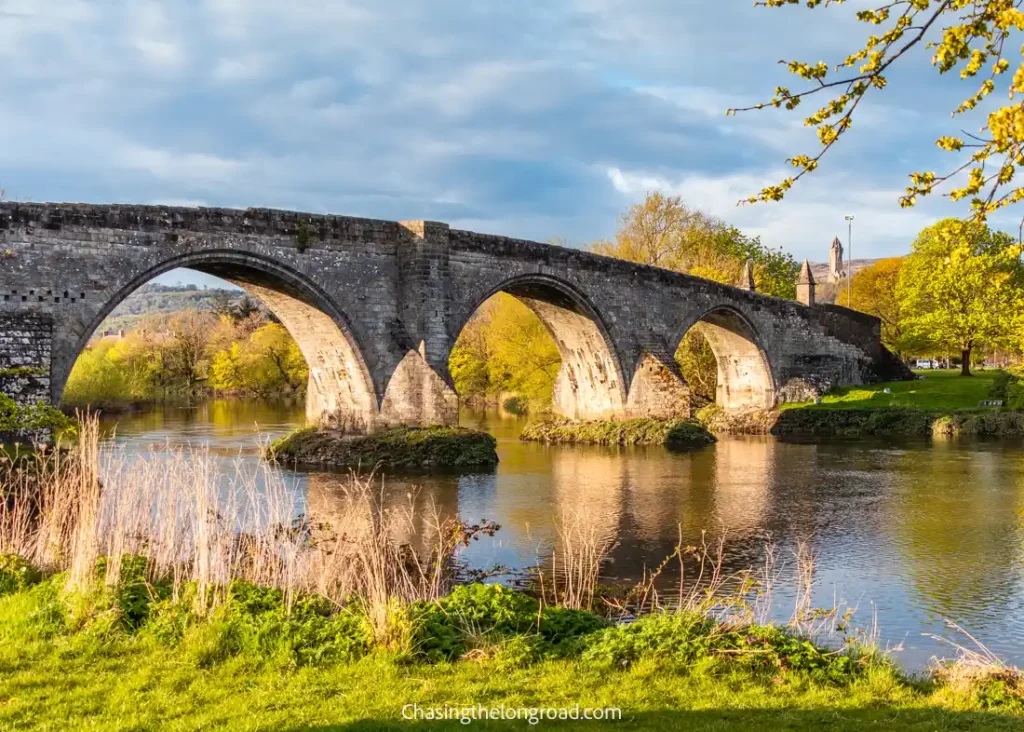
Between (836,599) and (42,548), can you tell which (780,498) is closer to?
(836,599)

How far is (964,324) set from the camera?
35.9m

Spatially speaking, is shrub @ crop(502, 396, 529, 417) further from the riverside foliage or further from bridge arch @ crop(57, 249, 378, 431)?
bridge arch @ crop(57, 249, 378, 431)

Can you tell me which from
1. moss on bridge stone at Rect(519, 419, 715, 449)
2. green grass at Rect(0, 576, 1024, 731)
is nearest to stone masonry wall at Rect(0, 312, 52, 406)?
green grass at Rect(0, 576, 1024, 731)

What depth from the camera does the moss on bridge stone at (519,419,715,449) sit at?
27.7 m

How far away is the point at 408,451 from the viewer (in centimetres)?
2144

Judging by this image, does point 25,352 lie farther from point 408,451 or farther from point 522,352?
point 522,352

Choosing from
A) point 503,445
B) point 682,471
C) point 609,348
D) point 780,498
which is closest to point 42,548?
point 780,498

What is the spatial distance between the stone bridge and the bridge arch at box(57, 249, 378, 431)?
4 centimetres

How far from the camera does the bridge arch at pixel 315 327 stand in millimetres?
20469

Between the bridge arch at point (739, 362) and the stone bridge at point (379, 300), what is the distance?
0.08 m

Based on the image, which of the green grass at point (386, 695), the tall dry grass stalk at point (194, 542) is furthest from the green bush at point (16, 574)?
the green grass at point (386, 695)

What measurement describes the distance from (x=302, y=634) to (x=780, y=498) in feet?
40.7

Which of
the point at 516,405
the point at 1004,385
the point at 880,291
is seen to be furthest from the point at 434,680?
the point at 880,291

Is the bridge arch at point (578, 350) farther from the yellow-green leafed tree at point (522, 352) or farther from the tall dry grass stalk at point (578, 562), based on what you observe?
the tall dry grass stalk at point (578, 562)
